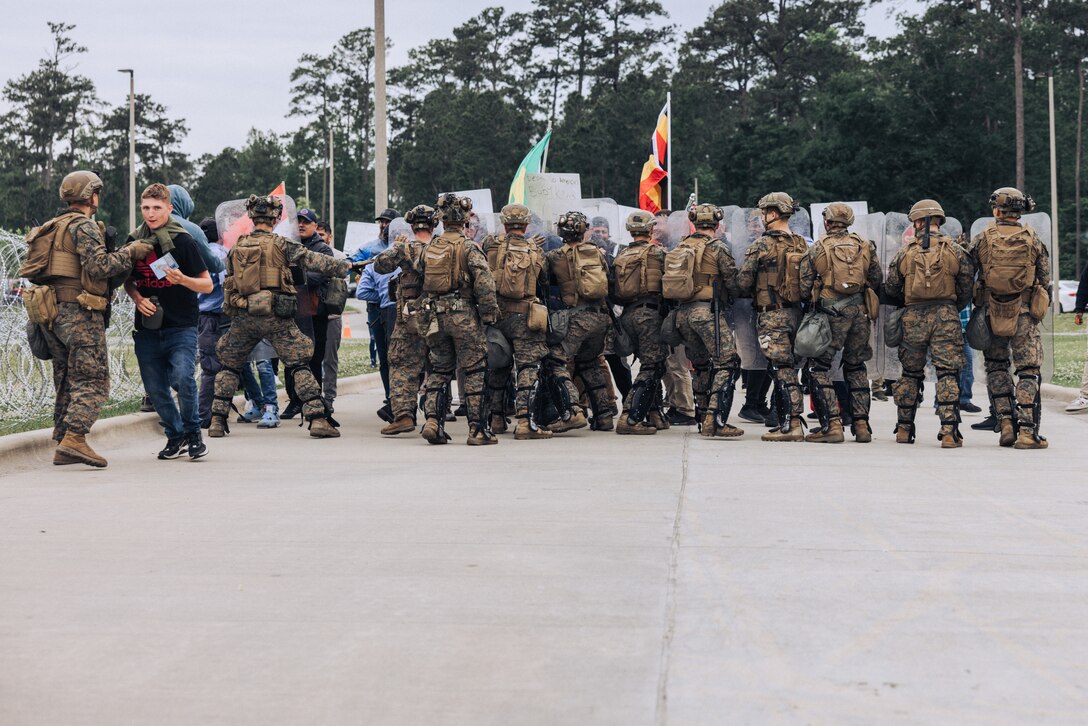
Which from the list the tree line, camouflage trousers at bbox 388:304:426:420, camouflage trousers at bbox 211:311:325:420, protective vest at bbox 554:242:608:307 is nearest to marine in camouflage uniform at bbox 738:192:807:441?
protective vest at bbox 554:242:608:307

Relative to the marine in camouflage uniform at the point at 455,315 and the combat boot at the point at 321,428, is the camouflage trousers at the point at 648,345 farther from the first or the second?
the combat boot at the point at 321,428

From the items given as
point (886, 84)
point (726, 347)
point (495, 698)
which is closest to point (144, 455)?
point (726, 347)

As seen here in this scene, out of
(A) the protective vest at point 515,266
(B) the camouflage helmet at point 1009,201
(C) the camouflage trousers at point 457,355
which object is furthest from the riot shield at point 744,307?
(C) the camouflage trousers at point 457,355

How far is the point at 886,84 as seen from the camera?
67250 millimetres

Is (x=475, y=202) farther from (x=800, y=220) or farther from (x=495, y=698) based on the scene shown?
(x=495, y=698)

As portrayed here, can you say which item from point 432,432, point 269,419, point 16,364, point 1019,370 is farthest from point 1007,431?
point 16,364

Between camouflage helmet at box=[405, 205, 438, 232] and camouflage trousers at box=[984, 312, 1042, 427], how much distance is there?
16.0 feet

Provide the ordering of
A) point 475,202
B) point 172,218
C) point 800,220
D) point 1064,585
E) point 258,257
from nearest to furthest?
1. point 1064,585
2. point 172,218
3. point 258,257
4. point 800,220
5. point 475,202

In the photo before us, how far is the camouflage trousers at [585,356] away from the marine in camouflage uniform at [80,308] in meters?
4.14

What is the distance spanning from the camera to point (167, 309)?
10.1 m

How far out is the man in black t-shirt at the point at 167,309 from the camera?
32.8ft

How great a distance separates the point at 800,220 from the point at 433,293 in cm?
396

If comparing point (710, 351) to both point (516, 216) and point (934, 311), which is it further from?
point (516, 216)

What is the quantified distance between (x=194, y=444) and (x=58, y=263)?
1748 millimetres
